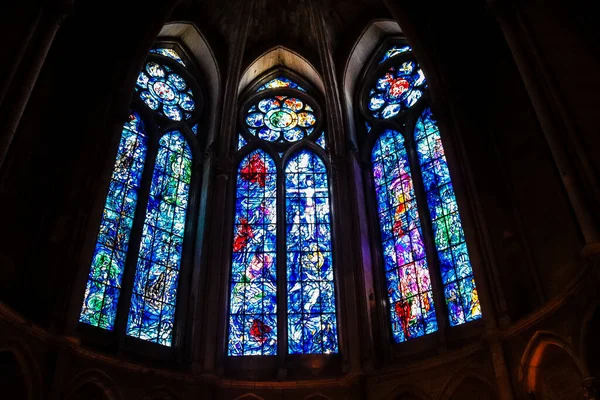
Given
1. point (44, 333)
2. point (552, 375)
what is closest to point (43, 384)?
point (44, 333)

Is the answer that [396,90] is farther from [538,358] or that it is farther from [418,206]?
[538,358]

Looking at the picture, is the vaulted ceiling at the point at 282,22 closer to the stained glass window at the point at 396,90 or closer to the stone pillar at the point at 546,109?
the stained glass window at the point at 396,90

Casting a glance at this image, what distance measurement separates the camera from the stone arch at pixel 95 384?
30.8ft

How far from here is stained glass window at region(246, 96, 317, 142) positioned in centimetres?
1518

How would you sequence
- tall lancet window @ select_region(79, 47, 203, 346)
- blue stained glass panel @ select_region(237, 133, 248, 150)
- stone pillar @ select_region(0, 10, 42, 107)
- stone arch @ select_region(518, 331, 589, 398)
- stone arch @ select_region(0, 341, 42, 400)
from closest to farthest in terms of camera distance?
stone pillar @ select_region(0, 10, 42, 107)
stone arch @ select_region(0, 341, 42, 400)
stone arch @ select_region(518, 331, 589, 398)
tall lancet window @ select_region(79, 47, 203, 346)
blue stained glass panel @ select_region(237, 133, 248, 150)

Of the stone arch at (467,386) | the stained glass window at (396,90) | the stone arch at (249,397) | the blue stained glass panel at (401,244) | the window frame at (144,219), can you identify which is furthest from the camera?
the stained glass window at (396,90)

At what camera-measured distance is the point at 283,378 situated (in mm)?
11273

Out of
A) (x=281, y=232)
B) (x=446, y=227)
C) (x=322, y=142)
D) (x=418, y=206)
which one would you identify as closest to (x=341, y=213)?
(x=281, y=232)

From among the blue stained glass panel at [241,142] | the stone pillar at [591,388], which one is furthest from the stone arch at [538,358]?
the blue stained glass panel at [241,142]

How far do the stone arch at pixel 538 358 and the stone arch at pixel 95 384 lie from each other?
5903mm

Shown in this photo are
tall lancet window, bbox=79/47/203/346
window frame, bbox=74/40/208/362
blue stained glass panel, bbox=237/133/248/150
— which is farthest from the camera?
blue stained glass panel, bbox=237/133/248/150

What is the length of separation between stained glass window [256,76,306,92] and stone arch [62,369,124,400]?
8.57 meters

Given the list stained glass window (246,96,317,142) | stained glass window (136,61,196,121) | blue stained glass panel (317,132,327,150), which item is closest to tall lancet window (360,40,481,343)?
blue stained glass panel (317,132,327,150)

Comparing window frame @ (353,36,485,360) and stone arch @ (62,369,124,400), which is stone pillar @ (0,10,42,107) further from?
window frame @ (353,36,485,360)
